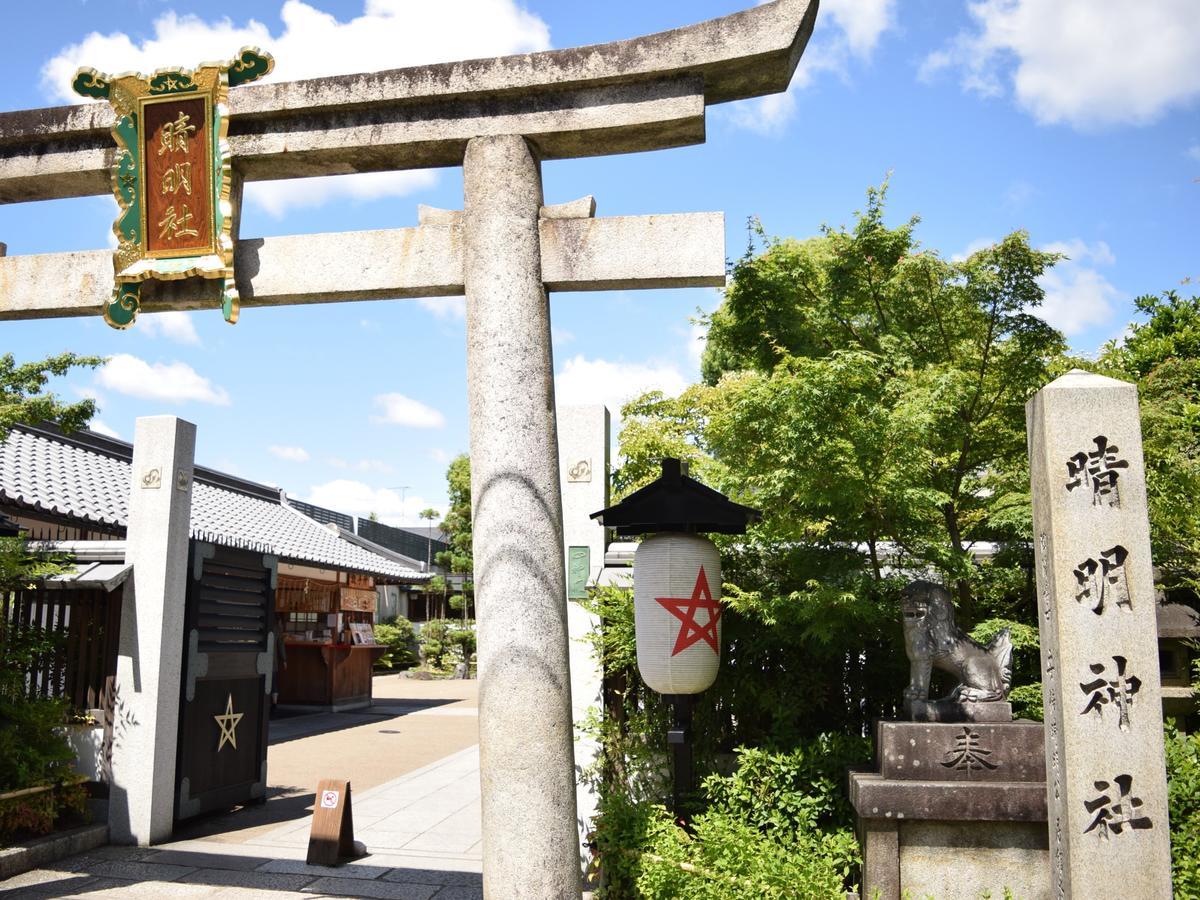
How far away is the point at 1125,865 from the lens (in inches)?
181

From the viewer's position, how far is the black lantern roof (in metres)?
6.46

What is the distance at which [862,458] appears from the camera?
690 cm

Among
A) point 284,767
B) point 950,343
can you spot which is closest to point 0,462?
point 284,767

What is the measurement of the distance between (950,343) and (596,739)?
5456 millimetres

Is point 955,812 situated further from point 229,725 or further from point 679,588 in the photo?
point 229,725

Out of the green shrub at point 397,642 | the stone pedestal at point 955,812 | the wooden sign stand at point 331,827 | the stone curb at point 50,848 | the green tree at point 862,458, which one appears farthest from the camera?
the green shrub at point 397,642

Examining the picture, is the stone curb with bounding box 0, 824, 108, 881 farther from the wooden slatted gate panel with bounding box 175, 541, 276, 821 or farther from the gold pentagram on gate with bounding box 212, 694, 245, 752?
the gold pentagram on gate with bounding box 212, 694, 245, 752

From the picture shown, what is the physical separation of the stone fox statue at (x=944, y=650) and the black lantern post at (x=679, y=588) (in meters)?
1.30

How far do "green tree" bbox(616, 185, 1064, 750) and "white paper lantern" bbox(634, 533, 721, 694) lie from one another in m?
0.76

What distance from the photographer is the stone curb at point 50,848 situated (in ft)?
25.3

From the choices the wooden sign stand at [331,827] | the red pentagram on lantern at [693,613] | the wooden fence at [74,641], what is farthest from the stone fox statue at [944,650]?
the wooden fence at [74,641]

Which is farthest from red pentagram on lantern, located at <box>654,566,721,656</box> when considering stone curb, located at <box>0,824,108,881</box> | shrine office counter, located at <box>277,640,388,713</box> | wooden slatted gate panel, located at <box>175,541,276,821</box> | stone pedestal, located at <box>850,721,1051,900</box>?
shrine office counter, located at <box>277,640,388,713</box>

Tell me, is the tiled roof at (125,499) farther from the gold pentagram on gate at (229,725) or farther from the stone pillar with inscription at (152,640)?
the gold pentagram on gate at (229,725)

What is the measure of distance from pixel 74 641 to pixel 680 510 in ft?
22.9
